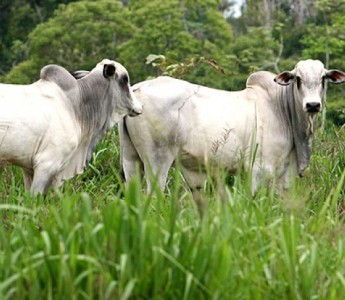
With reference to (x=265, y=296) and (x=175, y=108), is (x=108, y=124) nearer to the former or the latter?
(x=175, y=108)

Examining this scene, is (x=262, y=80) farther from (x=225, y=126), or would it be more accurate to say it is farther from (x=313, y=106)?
(x=313, y=106)

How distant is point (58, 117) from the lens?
24.4 ft

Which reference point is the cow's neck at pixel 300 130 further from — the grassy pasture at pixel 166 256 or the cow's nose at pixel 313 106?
the grassy pasture at pixel 166 256

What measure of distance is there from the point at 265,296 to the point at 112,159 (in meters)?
4.54

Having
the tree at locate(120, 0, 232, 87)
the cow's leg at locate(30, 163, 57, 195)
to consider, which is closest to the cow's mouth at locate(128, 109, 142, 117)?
the cow's leg at locate(30, 163, 57, 195)

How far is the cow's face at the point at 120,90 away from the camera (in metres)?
7.86

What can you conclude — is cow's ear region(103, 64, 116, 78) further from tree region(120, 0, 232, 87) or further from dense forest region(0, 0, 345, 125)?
tree region(120, 0, 232, 87)

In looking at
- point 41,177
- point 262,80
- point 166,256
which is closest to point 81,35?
point 262,80

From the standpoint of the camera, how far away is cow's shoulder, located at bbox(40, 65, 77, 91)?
761 cm

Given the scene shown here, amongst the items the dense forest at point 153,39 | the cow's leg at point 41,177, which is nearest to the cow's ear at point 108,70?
the cow's leg at point 41,177

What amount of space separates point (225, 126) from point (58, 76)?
1.28 metres

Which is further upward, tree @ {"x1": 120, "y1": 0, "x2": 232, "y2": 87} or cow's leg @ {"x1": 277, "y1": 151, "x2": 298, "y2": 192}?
cow's leg @ {"x1": 277, "y1": 151, "x2": 298, "y2": 192}

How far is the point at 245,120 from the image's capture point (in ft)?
26.5

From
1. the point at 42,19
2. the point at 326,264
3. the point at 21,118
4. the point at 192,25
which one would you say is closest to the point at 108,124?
the point at 21,118
